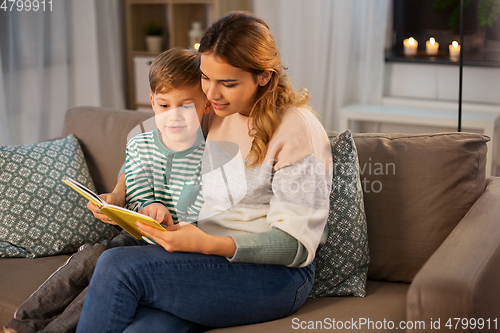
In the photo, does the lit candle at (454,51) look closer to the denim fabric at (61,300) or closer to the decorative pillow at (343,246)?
the decorative pillow at (343,246)

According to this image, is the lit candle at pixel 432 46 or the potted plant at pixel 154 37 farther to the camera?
the potted plant at pixel 154 37

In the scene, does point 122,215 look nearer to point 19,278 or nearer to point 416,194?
point 19,278

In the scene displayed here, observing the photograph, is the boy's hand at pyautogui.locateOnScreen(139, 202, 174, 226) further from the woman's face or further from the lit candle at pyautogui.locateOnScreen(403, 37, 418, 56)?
the lit candle at pyautogui.locateOnScreen(403, 37, 418, 56)

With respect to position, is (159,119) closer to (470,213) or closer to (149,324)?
(149,324)

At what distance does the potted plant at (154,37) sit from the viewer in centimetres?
337

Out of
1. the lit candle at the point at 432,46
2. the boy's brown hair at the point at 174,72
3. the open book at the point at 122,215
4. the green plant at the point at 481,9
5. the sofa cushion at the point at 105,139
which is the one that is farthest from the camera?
the lit candle at the point at 432,46

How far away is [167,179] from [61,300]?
0.41m

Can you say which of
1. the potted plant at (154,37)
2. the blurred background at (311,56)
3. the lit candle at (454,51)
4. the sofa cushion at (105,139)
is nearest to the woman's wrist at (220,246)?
the sofa cushion at (105,139)

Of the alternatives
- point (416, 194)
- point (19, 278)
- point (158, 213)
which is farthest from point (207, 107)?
point (19, 278)

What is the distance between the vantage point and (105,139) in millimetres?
1774

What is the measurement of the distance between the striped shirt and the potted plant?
6.94 feet

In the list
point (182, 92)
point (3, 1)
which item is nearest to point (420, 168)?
point (182, 92)

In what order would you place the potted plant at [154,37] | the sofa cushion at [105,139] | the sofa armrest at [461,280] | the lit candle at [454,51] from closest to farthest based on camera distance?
the sofa armrest at [461,280]
the sofa cushion at [105,139]
the lit candle at [454,51]
the potted plant at [154,37]

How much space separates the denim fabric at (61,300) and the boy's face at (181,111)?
14.1 inches
